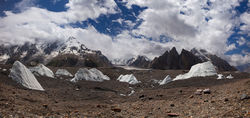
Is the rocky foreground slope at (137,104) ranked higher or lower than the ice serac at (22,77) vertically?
lower

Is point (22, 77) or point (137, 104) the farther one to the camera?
point (22, 77)

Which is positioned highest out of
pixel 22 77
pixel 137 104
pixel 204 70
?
pixel 22 77

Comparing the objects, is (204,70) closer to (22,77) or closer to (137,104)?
(137,104)

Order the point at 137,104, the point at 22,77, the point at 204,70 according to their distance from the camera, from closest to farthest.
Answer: the point at 137,104, the point at 22,77, the point at 204,70

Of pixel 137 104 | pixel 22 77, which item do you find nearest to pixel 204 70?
pixel 137 104

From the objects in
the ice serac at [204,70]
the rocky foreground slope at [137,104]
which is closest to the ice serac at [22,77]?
the rocky foreground slope at [137,104]

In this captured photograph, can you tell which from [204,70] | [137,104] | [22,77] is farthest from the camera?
[204,70]

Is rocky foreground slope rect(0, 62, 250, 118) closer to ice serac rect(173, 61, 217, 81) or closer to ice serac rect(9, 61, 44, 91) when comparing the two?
ice serac rect(9, 61, 44, 91)

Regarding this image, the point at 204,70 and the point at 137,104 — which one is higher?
the point at 204,70

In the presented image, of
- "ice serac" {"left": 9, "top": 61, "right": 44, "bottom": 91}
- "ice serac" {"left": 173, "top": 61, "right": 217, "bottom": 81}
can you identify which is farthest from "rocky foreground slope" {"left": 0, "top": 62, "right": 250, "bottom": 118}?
"ice serac" {"left": 173, "top": 61, "right": 217, "bottom": 81}

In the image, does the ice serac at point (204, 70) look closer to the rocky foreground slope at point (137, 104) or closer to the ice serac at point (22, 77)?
the rocky foreground slope at point (137, 104)

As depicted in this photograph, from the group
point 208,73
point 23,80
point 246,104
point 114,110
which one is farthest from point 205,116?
point 208,73

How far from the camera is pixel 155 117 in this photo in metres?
10.3

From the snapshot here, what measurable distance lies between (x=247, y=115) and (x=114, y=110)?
762cm
